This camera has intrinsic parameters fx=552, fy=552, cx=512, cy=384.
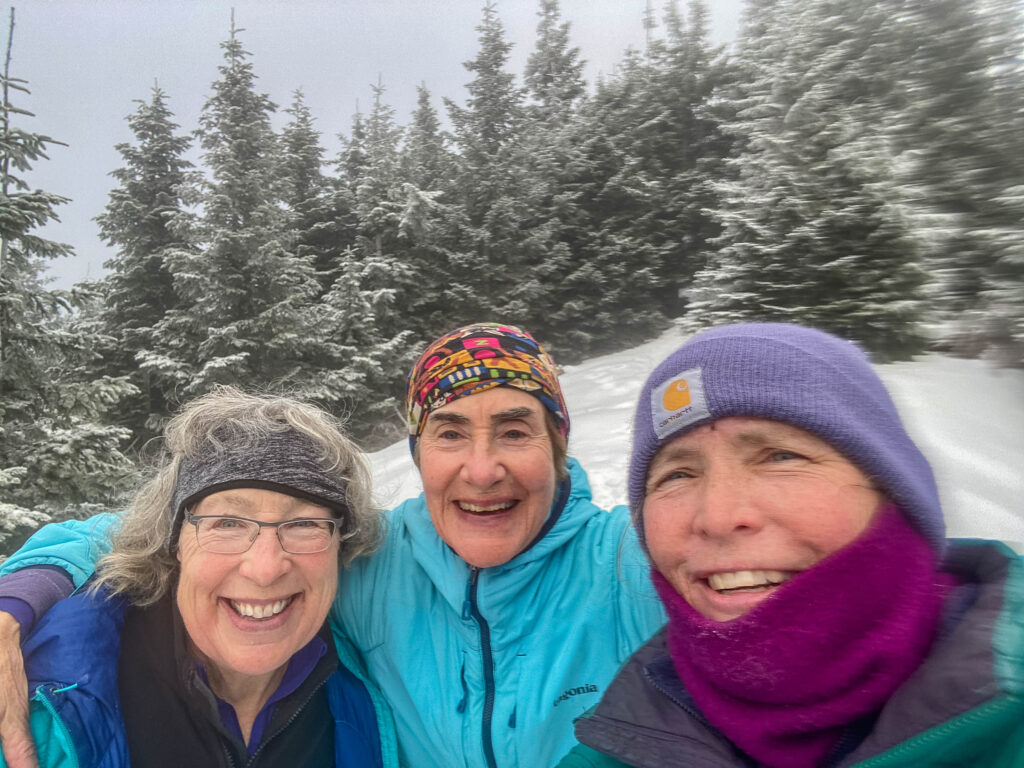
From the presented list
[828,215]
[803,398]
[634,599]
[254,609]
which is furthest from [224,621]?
[828,215]

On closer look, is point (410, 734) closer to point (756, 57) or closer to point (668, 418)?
point (668, 418)

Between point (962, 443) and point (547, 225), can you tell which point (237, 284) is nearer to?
point (547, 225)

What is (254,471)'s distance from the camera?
188 centimetres

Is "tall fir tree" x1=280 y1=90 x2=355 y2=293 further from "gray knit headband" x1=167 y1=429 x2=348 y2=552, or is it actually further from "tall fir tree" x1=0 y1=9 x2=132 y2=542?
"gray knit headband" x1=167 y1=429 x2=348 y2=552

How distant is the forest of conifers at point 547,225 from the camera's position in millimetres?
4375

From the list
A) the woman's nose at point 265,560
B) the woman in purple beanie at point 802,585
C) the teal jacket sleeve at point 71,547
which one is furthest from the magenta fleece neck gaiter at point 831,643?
the teal jacket sleeve at point 71,547

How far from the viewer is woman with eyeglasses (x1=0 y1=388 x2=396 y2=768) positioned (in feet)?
5.62

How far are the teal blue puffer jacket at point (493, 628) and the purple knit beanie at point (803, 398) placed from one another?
91cm

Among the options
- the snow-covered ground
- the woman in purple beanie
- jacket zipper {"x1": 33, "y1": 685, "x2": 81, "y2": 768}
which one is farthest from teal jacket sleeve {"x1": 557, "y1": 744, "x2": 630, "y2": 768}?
the snow-covered ground

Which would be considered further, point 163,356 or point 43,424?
point 163,356

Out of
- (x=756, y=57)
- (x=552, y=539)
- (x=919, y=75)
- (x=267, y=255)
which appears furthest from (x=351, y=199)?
(x=552, y=539)

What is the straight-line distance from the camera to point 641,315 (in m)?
16.1

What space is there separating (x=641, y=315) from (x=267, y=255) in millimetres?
9997

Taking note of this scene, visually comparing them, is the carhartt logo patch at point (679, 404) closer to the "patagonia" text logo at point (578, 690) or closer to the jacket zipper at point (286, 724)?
the "patagonia" text logo at point (578, 690)
